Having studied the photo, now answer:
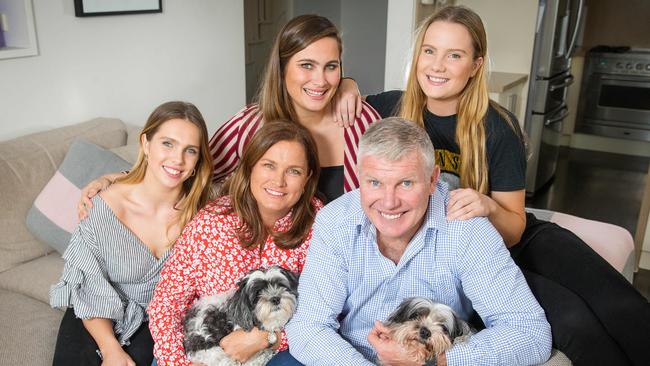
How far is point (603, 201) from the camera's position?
483cm

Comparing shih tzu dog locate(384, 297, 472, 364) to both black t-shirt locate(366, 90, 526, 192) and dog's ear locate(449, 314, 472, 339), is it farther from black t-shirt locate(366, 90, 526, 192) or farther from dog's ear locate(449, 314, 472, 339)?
black t-shirt locate(366, 90, 526, 192)

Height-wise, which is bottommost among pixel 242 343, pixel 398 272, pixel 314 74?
pixel 242 343

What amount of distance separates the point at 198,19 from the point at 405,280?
7.80 feet

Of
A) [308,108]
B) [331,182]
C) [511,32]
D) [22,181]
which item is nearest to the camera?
[308,108]

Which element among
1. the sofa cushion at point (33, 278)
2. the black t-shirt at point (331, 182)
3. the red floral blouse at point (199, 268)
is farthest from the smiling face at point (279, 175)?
the sofa cushion at point (33, 278)

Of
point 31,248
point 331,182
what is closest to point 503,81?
point 331,182

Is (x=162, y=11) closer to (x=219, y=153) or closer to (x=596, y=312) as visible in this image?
(x=219, y=153)

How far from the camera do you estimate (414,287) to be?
1582mm

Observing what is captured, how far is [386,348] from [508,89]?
10.5 ft

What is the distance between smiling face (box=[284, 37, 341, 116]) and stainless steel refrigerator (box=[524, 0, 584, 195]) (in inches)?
105

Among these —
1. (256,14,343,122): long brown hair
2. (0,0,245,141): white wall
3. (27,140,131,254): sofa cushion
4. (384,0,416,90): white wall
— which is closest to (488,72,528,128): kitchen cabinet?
(384,0,416,90): white wall

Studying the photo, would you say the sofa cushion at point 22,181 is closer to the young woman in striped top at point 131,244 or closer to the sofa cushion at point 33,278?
the sofa cushion at point 33,278

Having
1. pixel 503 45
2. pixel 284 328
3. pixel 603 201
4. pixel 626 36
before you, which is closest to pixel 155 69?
pixel 284 328

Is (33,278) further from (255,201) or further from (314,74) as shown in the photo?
(314,74)
